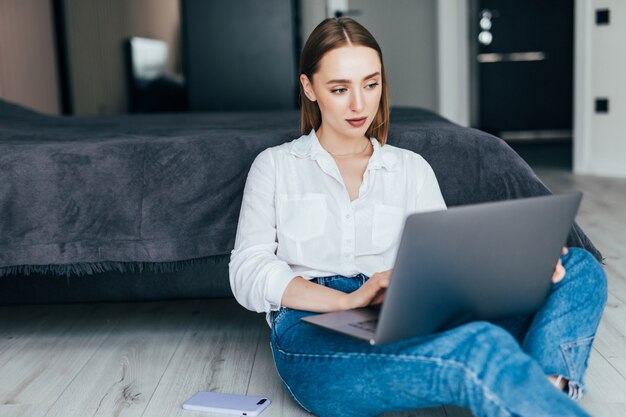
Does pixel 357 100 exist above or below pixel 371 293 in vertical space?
above

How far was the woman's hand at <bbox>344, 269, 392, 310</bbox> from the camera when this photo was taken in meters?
1.30

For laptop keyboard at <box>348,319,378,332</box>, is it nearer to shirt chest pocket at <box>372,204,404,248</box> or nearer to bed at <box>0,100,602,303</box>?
shirt chest pocket at <box>372,204,404,248</box>

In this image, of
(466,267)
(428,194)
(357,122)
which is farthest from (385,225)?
(466,267)

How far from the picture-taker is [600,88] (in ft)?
17.0

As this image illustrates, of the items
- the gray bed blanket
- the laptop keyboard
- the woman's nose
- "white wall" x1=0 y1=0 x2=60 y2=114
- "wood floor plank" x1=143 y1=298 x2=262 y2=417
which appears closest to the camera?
the laptop keyboard

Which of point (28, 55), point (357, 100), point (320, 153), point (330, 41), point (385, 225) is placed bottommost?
point (385, 225)

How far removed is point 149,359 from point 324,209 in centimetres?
69

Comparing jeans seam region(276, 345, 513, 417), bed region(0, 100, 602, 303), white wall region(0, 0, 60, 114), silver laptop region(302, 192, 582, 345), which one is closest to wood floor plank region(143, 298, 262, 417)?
bed region(0, 100, 602, 303)

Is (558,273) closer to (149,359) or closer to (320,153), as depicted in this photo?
(320,153)

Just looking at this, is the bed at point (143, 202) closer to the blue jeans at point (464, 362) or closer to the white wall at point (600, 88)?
the blue jeans at point (464, 362)

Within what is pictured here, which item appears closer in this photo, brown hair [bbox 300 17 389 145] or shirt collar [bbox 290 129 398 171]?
brown hair [bbox 300 17 389 145]

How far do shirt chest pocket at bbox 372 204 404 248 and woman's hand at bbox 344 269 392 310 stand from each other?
0.27 meters

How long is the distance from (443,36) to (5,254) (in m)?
4.48

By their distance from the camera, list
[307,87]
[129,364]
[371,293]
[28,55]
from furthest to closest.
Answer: [28,55]
[129,364]
[307,87]
[371,293]
